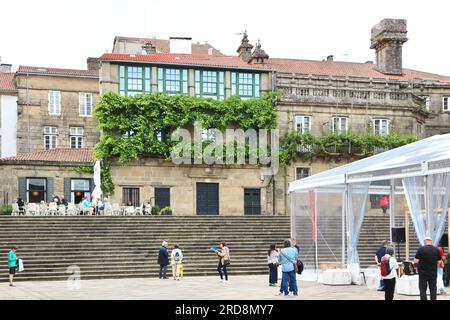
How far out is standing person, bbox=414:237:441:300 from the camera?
16328 mm

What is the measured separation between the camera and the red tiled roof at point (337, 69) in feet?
165

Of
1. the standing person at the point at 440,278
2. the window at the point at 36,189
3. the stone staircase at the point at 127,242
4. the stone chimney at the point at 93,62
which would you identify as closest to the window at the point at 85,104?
the stone chimney at the point at 93,62

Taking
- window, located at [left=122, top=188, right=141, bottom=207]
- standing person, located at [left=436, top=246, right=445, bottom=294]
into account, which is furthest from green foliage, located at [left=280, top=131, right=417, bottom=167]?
standing person, located at [left=436, top=246, right=445, bottom=294]

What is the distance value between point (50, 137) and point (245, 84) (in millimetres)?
15349

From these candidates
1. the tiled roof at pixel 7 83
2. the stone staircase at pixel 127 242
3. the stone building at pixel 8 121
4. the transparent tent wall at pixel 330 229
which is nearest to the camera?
the transparent tent wall at pixel 330 229

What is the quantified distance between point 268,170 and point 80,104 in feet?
53.1

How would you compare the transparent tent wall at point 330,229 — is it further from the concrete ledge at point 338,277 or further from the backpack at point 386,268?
the backpack at point 386,268

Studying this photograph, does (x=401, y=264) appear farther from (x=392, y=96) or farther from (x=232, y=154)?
(x=392, y=96)

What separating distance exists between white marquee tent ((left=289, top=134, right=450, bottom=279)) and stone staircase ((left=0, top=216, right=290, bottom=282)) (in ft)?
15.3

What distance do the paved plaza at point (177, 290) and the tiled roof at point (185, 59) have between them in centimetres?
1810

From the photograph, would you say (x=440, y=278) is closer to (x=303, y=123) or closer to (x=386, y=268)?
(x=386, y=268)

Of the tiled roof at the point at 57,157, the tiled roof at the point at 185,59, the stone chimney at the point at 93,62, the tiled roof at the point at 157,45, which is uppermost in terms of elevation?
the tiled roof at the point at 157,45

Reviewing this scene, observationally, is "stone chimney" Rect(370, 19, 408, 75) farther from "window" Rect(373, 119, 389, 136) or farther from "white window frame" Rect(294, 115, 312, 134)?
"white window frame" Rect(294, 115, 312, 134)
